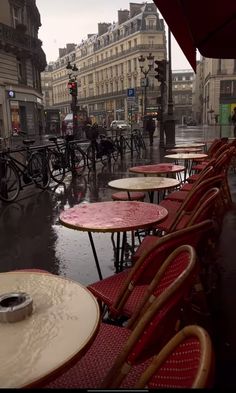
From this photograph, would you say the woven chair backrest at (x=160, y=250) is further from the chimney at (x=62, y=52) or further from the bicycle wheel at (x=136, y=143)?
the chimney at (x=62, y=52)

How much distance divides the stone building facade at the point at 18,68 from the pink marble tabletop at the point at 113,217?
24468 mm

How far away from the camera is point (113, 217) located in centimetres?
306

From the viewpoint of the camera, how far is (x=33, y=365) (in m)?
1.18

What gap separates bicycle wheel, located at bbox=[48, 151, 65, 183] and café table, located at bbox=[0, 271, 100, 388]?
841 cm

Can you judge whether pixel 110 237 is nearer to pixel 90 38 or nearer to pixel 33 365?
pixel 33 365

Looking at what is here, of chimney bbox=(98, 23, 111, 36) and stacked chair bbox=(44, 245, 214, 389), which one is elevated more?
chimney bbox=(98, 23, 111, 36)

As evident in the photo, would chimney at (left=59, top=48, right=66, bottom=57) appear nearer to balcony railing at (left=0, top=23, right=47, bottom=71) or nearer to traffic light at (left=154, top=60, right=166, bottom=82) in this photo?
balcony railing at (left=0, top=23, right=47, bottom=71)

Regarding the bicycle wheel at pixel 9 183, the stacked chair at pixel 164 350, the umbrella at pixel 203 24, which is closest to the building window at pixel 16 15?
the bicycle wheel at pixel 9 183

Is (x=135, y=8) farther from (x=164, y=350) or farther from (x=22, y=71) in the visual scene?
(x=164, y=350)

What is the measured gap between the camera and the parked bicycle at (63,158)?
34.0 feet

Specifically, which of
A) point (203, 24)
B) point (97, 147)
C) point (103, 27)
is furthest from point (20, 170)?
point (103, 27)

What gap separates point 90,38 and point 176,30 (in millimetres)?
108608

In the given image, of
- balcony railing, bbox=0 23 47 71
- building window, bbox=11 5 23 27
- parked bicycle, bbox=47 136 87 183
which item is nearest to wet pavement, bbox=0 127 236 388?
parked bicycle, bbox=47 136 87 183

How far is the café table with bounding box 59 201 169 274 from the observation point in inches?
110
